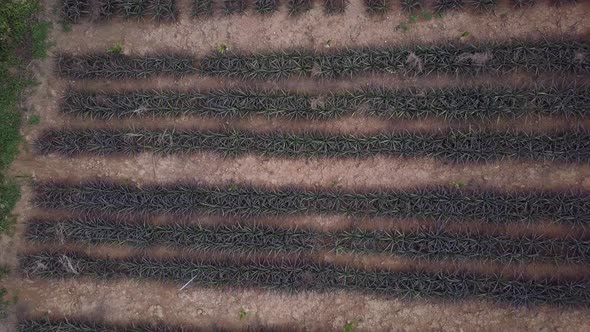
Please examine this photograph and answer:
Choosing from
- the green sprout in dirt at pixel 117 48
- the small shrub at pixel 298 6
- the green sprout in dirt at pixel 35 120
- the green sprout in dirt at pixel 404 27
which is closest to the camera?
the green sprout in dirt at pixel 404 27

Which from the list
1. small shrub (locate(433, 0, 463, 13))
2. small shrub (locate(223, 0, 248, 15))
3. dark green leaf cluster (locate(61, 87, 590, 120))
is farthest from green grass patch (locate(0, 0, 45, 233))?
small shrub (locate(433, 0, 463, 13))

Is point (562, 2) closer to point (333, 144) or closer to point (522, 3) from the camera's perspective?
point (522, 3)

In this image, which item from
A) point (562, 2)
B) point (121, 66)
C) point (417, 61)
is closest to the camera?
point (562, 2)

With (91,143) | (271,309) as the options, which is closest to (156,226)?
(91,143)

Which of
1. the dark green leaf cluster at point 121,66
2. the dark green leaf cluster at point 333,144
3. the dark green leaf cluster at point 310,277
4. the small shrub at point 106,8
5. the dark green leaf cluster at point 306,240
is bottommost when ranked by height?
the dark green leaf cluster at point 310,277

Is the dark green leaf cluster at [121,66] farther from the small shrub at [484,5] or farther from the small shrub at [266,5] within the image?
the small shrub at [484,5]

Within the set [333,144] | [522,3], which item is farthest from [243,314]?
[522,3]

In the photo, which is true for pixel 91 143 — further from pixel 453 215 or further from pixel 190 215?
pixel 453 215

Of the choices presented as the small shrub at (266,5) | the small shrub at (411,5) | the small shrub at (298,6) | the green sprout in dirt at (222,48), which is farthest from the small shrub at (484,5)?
the green sprout in dirt at (222,48)
